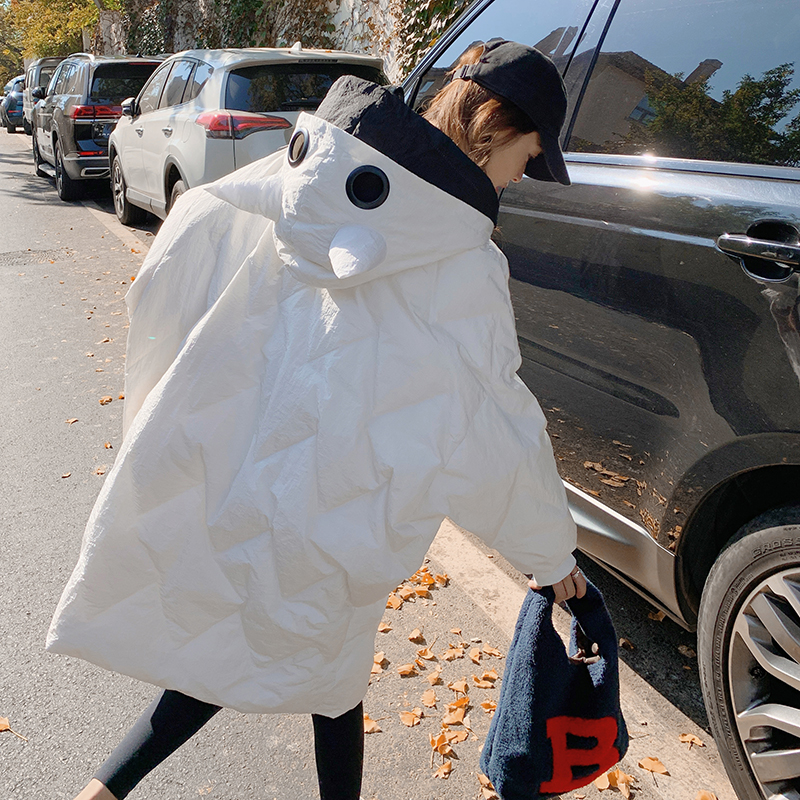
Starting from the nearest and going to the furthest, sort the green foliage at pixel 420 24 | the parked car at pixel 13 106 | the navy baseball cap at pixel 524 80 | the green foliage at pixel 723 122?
1. the navy baseball cap at pixel 524 80
2. the green foliage at pixel 723 122
3. the green foliage at pixel 420 24
4. the parked car at pixel 13 106

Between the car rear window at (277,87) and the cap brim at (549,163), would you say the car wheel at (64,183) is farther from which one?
the cap brim at (549,163)

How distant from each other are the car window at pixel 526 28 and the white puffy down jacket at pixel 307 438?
123cm

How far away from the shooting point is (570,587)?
1.61 metres

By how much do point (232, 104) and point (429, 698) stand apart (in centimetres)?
579

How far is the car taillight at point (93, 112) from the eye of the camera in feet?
34.8

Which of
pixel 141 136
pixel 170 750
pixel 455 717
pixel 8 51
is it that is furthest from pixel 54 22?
pixel 170 750

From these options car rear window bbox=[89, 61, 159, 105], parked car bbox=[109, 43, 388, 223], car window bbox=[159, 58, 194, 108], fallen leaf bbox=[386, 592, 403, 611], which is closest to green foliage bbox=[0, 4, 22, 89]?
car rear window bbox=[89, 61, 159, 105]

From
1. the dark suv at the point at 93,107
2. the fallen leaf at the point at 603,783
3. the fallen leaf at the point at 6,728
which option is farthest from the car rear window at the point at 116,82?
the fallen leaf at the point at 603,783

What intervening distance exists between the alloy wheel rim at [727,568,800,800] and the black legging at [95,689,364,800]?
0.94 metres

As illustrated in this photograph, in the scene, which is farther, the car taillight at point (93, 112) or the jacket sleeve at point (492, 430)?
the car taillight at point (93, 112)

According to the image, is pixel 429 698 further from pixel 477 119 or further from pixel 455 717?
pixel 477 119

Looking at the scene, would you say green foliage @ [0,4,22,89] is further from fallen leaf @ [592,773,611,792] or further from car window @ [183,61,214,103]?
fallen leaf @ [592,773,611,792]

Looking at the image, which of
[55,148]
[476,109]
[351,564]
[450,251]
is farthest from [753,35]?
[55,148]

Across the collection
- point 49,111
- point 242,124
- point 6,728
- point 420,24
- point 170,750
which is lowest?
point 49,111
